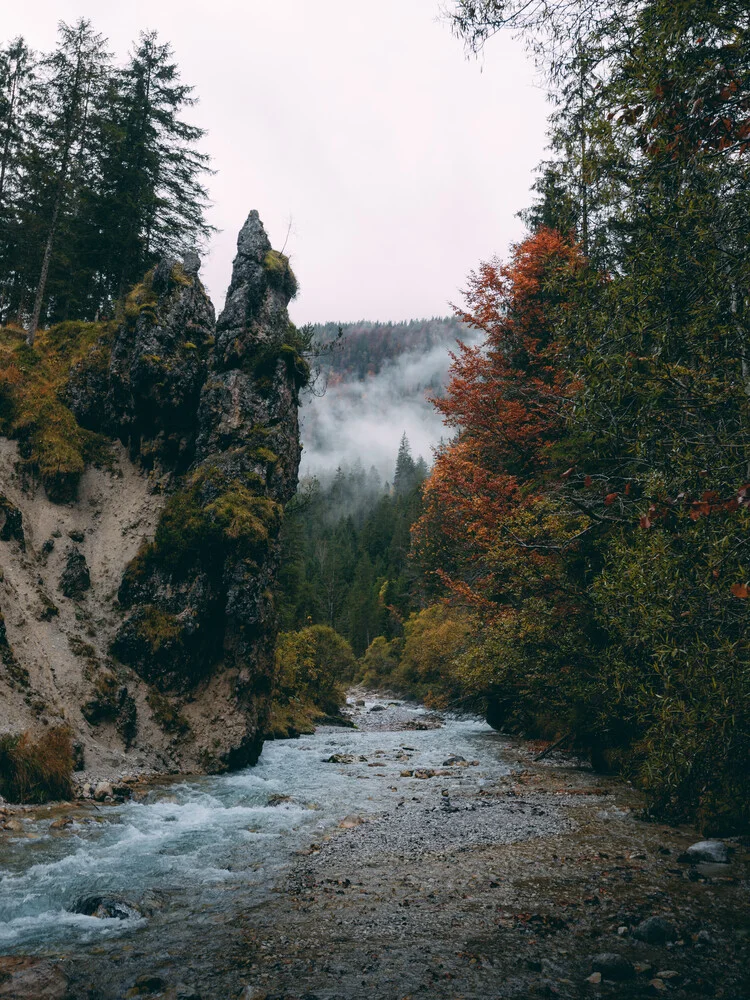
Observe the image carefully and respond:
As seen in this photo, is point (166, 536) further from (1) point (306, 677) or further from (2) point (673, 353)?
(1) point (306, 677)

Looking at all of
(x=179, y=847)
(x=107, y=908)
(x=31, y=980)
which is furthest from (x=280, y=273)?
(x=31, y=980)

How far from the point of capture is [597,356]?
8.35m

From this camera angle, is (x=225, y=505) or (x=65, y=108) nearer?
(x=225, y=505)

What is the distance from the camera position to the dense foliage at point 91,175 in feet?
99.9

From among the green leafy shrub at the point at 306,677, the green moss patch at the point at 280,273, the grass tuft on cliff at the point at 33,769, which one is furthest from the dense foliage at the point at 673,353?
the green leafy shrub at the point at 306,677

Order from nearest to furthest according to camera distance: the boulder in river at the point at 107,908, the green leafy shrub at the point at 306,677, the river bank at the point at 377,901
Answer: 1. the river bank at the point at 377,901
2. the boulder in river at the point at 107,908
3. the green leafy shrub at the point at 306,677

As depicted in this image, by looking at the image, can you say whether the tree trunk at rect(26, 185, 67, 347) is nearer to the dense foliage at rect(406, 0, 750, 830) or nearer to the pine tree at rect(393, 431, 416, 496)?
the dense foliage at rect(406, 0, 750, 830)

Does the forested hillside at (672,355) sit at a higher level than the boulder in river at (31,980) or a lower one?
higher

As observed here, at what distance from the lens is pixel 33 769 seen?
13.4m

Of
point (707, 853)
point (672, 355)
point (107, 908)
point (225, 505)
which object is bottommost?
point (107, 908)

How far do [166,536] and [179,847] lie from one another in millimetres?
12703

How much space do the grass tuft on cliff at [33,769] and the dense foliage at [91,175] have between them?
2453 cm

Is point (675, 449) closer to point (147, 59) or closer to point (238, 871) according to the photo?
point (238, 871)

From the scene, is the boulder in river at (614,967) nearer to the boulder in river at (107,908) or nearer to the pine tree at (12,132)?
the boulder in river at (107,908)
